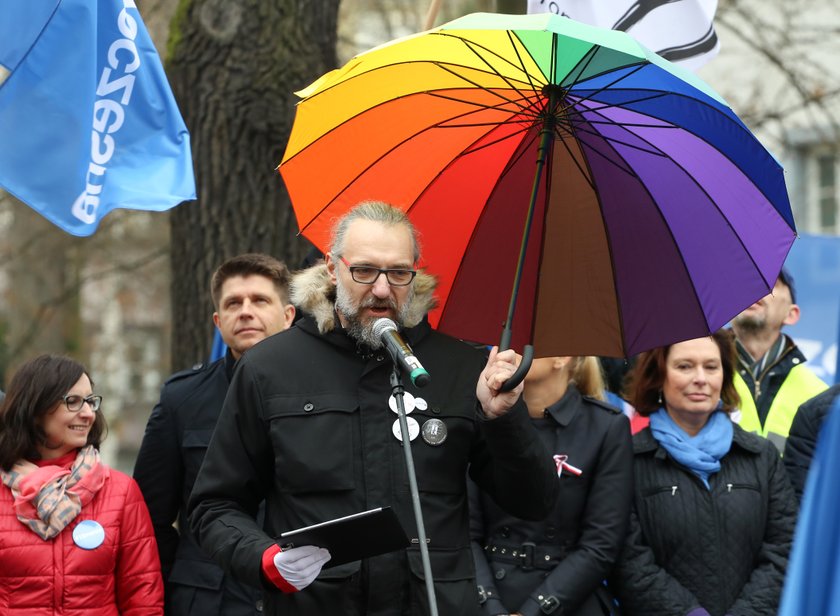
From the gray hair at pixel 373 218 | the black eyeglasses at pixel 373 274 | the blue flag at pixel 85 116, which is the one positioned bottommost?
the black eyeglasses at pixel 373 274

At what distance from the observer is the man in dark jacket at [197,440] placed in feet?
19.1

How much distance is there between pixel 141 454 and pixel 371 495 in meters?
1.97

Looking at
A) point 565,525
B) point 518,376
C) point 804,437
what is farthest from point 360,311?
point 804,437

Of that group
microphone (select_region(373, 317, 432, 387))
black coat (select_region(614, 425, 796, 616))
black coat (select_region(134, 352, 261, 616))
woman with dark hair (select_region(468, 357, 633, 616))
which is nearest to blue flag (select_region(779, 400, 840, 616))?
microphone (select_region(373, 317, 432, 387))

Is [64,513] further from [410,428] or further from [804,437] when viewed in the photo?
[804,437]

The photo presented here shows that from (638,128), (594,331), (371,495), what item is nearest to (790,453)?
(594,331)

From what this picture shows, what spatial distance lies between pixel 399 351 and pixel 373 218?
666mm

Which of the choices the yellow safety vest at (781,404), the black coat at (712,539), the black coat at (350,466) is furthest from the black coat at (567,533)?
the yellow safety vest at (781,404)

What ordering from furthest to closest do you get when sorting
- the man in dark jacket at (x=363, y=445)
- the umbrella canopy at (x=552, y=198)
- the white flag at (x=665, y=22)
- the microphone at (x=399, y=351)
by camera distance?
the white flag at (x=665, y=22) < the umbrella canopy at (x=552, y=198) < the man in dark jacket at (x=363, y=445) < the microphone at (x=399, y=351)

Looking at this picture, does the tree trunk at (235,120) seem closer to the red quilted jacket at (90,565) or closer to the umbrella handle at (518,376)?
the red quilted jacket at (90,565)

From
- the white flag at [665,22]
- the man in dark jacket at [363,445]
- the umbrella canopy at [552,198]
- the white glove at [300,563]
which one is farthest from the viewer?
the white flag at [665,22]

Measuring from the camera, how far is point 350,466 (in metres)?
4.32

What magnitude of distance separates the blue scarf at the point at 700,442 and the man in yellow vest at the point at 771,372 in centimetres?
87

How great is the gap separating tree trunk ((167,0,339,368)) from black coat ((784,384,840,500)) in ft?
10.5
